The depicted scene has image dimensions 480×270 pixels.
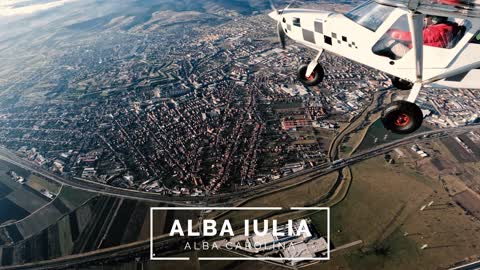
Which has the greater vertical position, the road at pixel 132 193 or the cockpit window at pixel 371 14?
the cockpit window at pixel 371 14

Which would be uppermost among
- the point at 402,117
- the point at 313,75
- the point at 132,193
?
the point at 402,117

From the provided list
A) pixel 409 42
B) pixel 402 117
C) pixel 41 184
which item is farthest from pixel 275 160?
pixel 409 42

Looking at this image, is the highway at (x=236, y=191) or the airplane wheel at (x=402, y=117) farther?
the highway at (x=236, y=191)

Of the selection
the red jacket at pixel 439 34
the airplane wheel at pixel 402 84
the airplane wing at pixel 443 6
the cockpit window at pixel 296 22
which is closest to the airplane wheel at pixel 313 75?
the cockpit window at pixel 296 22

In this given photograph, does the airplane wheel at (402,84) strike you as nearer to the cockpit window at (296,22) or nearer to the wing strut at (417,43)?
the wing strut at (417,43)

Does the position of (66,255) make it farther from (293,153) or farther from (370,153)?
(370,153)

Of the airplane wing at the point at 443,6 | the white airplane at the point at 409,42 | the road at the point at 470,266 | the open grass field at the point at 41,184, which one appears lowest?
the road at the point at 470,266

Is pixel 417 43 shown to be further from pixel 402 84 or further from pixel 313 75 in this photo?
pixel 313 75
